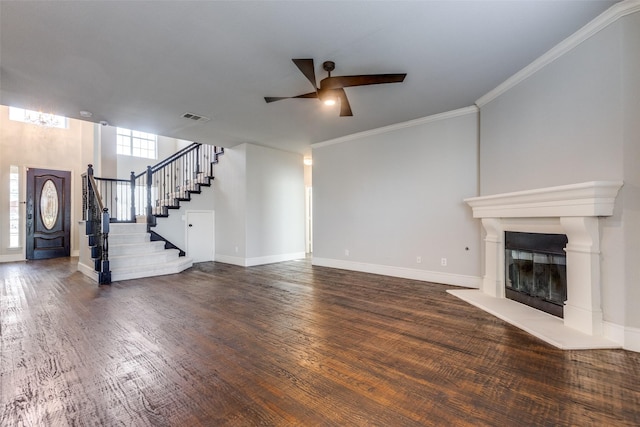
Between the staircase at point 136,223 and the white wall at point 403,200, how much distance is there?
3.29m

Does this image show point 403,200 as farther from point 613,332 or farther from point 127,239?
point 127,239

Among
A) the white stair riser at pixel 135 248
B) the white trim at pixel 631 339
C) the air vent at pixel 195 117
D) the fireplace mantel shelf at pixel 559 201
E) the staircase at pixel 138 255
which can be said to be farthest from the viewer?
the white stair riser at pixel 135 248

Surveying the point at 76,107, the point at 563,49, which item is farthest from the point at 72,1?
the point at 563,49

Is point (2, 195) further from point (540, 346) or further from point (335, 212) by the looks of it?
point (540, 346)

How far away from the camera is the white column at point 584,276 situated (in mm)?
2610

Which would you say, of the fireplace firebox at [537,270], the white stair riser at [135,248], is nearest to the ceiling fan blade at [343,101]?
the fireplace firebox at [537,270]

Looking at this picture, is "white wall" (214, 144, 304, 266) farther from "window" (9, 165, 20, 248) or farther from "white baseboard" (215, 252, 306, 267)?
"window" (9, 165, 20, 248)

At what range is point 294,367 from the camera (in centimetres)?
216

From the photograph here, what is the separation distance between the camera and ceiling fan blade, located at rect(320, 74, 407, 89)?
3.03 m

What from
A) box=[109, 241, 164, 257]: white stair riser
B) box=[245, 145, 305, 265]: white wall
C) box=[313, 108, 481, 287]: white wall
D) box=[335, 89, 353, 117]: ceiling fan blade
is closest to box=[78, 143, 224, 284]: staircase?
box=[109, 241, 164, 257]: white stair riser

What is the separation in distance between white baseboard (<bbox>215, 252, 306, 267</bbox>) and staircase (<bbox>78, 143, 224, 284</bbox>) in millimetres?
839

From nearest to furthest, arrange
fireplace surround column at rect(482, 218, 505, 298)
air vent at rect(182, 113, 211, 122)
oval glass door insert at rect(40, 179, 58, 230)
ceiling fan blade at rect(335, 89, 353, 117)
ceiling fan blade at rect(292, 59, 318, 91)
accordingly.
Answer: ceiling fan blade at rect(292, 59, 318, 91) → ceiling fan blade at rect(335, 89, 353, 117) → fireplace surround column at rect(482, 218, 505, 298) → air vent at rect(182, 113, 211, 122) → oval glass door insert at rect(40, 179, 58, 230)

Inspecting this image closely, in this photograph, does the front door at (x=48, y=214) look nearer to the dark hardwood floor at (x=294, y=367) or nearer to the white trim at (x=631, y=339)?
the dark hardwood floor at (x=294, y=367)

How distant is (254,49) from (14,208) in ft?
30.1
